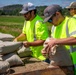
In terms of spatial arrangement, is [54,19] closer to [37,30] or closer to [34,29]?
[37,30]

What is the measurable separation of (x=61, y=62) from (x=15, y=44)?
1281 mm

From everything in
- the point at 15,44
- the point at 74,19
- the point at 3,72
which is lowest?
the point at 3,72

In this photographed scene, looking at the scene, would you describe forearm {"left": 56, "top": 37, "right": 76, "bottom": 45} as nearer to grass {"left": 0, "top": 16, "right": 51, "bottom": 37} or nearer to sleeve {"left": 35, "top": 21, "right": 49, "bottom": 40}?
sleeve {"left": 35, "top": 21, "right": 49, "bottom": 40}

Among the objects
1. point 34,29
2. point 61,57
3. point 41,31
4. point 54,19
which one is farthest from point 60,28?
point 34,29

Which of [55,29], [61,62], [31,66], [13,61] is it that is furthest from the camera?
[13,61]

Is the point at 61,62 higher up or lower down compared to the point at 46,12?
lower down

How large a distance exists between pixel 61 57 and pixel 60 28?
39 centimetres

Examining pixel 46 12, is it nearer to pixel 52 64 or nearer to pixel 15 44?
pixel 52 64

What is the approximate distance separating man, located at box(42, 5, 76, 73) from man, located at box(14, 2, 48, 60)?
2.96ft

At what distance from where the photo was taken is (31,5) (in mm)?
4969

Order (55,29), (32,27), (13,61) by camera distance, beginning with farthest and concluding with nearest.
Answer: (32,27)
(13,61)
(55,29)

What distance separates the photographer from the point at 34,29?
15.5 feet

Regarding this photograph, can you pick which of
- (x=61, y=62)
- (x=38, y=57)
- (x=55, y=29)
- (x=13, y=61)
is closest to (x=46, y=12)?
(x=55, y=29)

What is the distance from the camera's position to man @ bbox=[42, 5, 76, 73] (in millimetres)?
3209
